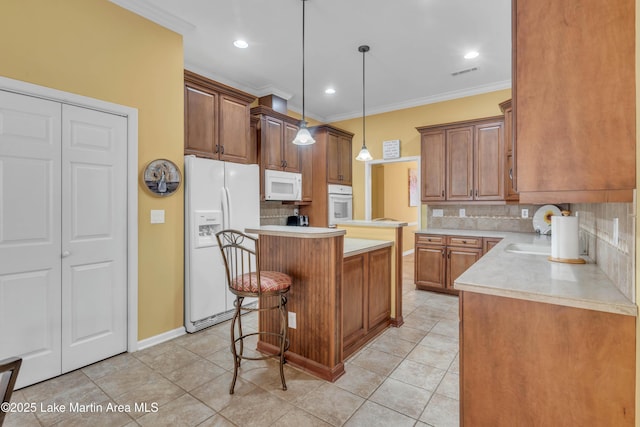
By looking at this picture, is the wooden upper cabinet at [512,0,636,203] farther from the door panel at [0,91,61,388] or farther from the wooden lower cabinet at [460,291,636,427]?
the door panel at [0,91,61,388]

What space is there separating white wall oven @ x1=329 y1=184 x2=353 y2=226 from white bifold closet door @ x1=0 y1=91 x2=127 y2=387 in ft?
10.6

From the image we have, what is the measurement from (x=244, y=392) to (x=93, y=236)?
67.2 inches

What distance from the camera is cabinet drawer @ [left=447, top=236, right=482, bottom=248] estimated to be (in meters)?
3.99

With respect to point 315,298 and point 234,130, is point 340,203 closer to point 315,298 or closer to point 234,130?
point 234,130

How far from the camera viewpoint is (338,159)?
18.0 ft

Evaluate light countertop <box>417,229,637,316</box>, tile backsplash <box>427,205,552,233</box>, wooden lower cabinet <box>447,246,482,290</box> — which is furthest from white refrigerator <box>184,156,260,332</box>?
tile backsplash <box>427,205,552,233</box>

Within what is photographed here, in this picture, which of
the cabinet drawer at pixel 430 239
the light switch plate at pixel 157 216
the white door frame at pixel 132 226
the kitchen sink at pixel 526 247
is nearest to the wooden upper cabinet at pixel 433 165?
the cabinet drawer at pixel 430 239

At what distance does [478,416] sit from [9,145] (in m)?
3.17

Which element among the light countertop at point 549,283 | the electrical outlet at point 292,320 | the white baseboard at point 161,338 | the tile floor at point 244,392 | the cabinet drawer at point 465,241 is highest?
the light countertop at point 549,283

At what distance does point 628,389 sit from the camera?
1.07m

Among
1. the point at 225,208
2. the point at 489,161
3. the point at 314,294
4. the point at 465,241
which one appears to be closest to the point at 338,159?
the point at 489,161

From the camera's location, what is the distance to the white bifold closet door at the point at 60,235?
2.06m

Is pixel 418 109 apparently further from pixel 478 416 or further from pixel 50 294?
pixel 50 294

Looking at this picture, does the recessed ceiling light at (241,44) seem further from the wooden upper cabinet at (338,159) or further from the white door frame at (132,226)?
the wooden upper cabinet at (338,159)
